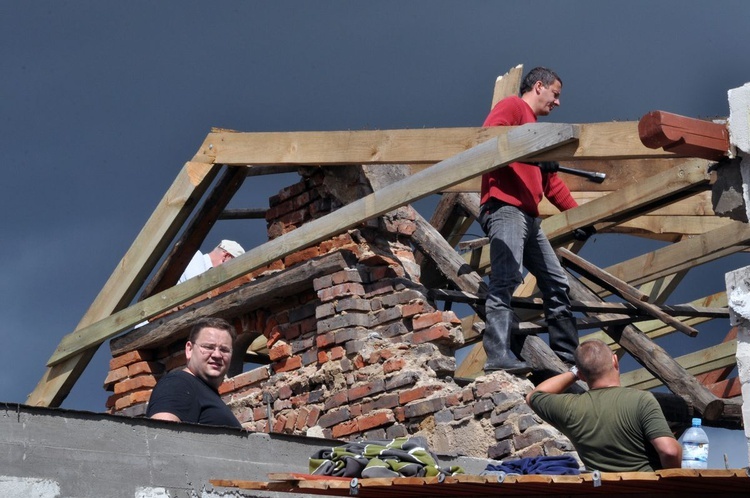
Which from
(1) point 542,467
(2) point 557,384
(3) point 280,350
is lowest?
(1) point 542,467

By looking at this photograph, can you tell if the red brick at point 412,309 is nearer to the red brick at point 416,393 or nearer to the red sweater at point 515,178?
the red brick at point 416,393

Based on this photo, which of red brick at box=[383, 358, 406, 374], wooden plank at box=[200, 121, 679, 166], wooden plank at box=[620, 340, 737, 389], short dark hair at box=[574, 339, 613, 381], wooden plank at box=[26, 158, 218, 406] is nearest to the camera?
short dark hair at box=[574, 339, 613, 381]

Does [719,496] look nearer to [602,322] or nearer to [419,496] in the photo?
[419,496]

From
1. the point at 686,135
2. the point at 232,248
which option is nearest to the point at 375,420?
the point at 232,248

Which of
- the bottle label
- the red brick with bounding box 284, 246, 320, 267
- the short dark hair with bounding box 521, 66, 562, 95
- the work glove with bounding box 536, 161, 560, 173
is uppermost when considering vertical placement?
the short dark hair with bounding box 521, 66, 562, 95

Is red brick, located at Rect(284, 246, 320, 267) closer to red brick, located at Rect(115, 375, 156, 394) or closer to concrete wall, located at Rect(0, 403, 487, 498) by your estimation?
red brick, located at Rect(115, 375, 156, 394)

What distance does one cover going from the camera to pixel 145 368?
30.8ft

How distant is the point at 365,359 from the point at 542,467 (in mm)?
3451

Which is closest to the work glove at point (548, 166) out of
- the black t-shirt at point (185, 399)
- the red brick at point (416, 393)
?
the red brick at point (416, 393)

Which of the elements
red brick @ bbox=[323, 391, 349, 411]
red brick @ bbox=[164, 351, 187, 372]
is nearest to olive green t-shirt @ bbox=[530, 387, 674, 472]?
red brick @ bbox=[323, 391, 349, 411]

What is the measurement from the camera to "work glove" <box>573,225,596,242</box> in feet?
29.8

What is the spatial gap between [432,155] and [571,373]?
92.2 inches

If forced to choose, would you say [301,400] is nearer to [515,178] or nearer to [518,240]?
[518,240]

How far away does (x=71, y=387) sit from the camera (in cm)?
958
